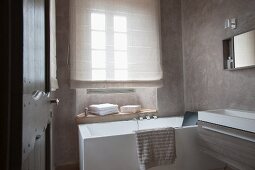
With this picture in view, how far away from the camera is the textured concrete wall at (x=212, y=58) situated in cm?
219

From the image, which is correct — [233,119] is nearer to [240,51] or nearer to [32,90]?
[240,51]

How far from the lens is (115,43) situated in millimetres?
2924

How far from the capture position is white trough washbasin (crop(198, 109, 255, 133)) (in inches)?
64.2

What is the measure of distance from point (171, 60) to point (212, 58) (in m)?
0.76

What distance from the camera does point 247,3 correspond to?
2.13m

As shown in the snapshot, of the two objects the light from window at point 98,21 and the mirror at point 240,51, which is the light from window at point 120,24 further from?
the mirror at point 240,51

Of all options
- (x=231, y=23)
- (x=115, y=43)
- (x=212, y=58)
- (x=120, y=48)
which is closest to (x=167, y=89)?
(x=212, y=58)

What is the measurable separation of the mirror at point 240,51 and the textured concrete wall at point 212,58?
7 cm

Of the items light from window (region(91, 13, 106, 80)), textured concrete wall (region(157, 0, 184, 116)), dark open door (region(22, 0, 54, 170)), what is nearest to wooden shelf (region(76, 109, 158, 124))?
textured concrete wall (region(157, 0, 184, 116))

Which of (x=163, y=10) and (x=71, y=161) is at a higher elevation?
(x=163, y=10)

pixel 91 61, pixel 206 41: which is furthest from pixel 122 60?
pixel 206 41
